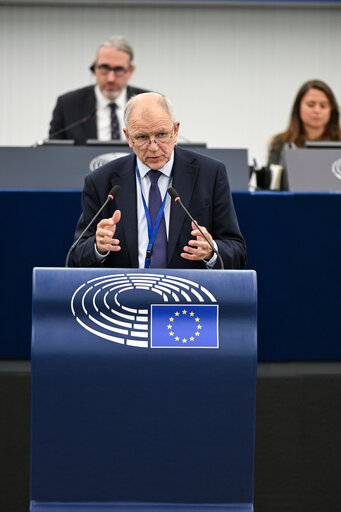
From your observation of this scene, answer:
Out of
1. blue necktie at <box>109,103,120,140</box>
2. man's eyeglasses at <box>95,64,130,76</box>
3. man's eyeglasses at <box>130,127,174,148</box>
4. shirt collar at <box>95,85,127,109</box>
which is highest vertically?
man's eyeglasses at <box>95,64,130,76</box>

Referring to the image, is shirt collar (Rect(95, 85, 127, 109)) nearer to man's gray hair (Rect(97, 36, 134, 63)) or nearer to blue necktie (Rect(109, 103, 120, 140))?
blue necktie (Rect(109, 103, 120, 140))

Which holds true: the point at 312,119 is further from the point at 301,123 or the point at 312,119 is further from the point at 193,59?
the point at 193,59

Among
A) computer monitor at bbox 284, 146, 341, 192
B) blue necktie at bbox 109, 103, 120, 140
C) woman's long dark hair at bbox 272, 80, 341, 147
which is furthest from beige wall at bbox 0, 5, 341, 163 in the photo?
computer monitor at bbox 284, 146, 341, 192

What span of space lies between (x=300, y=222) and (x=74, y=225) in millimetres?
804

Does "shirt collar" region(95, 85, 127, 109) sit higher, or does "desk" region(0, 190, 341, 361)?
"shirt collar" region(95, 85, 127, 109)

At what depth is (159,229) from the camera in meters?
2.20

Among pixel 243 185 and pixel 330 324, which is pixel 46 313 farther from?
pixel 243 185

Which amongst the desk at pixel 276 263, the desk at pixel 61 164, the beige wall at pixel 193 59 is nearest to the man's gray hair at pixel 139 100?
the desk at pixel 276 263

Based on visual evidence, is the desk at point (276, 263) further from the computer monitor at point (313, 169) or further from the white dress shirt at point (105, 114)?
the white dress shirt at point (105, 114)

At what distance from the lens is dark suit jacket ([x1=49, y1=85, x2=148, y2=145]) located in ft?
12.5

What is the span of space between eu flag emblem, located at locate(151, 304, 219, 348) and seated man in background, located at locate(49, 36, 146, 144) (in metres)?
2.13

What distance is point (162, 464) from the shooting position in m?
1.77

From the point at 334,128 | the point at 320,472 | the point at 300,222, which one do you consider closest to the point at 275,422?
the point at 320,472

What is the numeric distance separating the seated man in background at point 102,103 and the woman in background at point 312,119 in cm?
81
